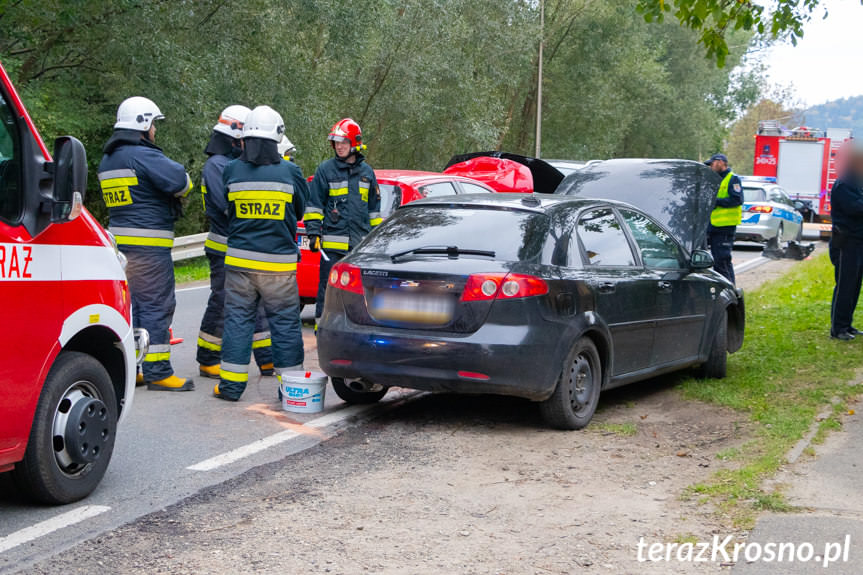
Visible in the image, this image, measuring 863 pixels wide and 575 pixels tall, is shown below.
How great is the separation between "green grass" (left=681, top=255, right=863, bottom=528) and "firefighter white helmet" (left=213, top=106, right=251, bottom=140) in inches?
162

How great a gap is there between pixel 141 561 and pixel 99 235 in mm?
1730

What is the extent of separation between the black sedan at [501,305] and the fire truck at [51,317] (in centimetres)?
185

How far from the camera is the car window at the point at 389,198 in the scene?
10.8m

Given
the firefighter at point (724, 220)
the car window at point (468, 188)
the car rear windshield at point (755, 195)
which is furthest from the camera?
the car rear windshield at point (755, 195)

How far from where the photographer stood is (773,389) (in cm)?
801

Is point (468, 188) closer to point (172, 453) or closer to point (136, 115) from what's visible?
point (136, 115)

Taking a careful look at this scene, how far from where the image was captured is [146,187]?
303 inches

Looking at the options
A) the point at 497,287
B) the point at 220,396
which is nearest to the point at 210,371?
the point at 220,396

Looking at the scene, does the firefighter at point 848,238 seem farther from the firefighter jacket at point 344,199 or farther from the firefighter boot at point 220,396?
the firefighter boot at point 220,396

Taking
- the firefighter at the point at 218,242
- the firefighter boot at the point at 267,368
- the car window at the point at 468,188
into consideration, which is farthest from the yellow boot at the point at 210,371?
the car window at the point at 468,188

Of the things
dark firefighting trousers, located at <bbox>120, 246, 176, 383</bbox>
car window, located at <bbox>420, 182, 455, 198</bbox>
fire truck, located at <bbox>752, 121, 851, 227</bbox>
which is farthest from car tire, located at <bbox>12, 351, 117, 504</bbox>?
fire truck, located at <bbox>752, 121, 851, 227</bbox>

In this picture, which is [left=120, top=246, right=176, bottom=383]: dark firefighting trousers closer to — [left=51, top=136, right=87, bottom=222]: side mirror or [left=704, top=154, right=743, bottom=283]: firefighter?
[left=51, top=136, right=87, bottom=222]: side mirror

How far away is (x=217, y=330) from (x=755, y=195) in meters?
17.6

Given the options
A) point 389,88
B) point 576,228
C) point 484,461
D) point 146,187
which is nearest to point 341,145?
point 146,187
